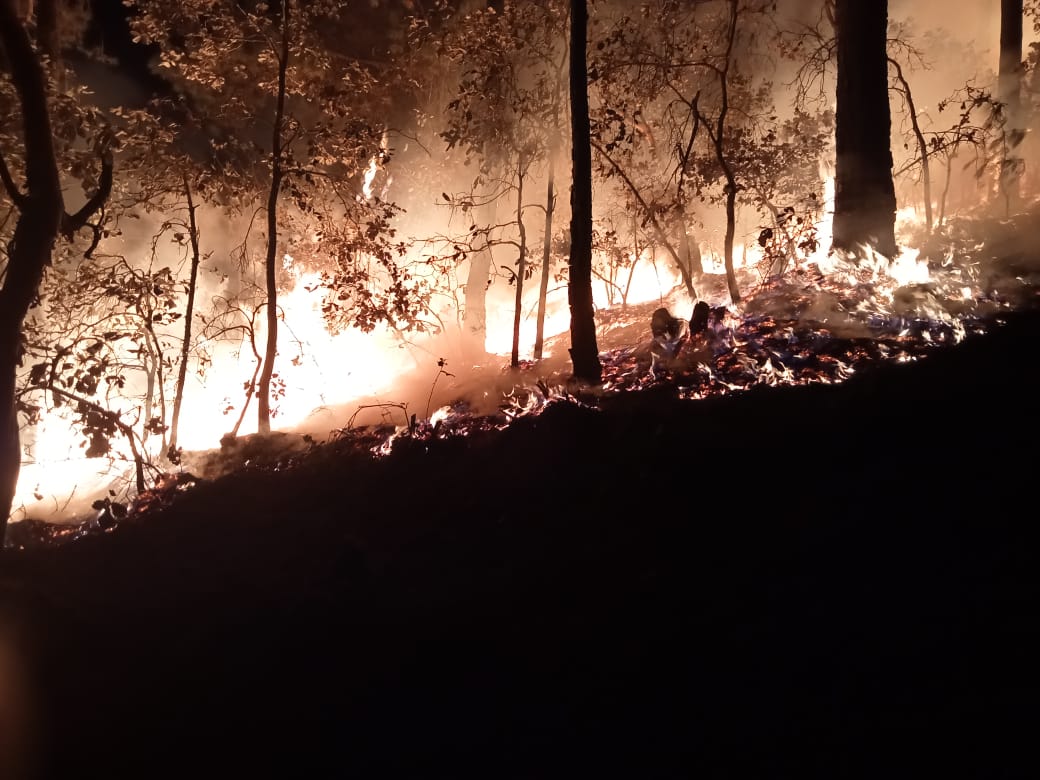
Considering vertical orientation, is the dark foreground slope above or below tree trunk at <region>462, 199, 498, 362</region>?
below

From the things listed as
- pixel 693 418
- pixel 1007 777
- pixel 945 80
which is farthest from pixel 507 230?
pixel 945 80

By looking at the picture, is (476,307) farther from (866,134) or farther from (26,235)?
(26,235)

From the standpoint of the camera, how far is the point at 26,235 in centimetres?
711

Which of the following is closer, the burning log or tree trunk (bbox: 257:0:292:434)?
the burning log

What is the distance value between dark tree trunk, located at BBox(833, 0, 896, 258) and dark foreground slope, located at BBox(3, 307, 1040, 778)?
4312 millimetres

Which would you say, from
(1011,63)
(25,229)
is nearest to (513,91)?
(25,229)

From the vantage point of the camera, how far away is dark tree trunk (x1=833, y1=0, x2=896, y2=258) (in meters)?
10.6

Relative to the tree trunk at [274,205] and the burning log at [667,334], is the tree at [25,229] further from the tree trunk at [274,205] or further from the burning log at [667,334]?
the burning log at [667,334]

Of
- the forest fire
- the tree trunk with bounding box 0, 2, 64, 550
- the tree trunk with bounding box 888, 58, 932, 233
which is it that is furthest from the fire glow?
the tree trunk with bounding box 888, 58, 932, 233

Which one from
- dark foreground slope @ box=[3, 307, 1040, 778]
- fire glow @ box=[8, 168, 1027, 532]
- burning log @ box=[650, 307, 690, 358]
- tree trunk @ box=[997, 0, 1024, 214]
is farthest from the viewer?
tree trunk @ box=[997, 0, 1024, 214]

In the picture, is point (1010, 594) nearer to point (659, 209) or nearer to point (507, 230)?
point (659, 209)

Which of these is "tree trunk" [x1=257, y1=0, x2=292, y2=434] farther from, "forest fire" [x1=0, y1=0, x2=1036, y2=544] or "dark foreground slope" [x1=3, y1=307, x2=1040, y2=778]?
"dark foreground slope" [x1=3, y1=307, x2=1040, y2=778]

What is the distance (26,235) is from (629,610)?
Answer: 8119 mm

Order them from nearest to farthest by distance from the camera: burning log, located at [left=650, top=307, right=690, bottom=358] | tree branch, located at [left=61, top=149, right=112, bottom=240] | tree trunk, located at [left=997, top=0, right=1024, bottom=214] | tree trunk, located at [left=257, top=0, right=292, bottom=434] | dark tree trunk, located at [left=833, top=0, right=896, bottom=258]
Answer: tree branch, located at [left=61, top=149, right=112, bottom=240] → burning log, located at [left=650, top=307, right=690, bottom=358] → dark tree trunk, located at [left=833, top=0, right=896, bottom=258] → tree trunk, located at [left=257, top=0, right=292, bottom=434] → tree trunk, located at [left=997, top=0, right=1024, bottom=214]
